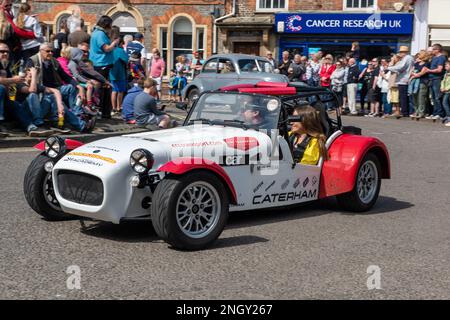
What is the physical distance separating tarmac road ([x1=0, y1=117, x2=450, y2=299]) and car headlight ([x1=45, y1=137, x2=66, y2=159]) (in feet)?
2.30

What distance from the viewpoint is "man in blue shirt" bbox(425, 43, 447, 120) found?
19953 millimetres

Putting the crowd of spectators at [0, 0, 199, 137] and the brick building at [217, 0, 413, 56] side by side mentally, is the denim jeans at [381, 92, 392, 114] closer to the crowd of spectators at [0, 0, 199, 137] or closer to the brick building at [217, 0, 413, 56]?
the crowd of spectators at [0, 0, 199, 137]

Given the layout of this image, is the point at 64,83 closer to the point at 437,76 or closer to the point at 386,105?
the point at 437,76

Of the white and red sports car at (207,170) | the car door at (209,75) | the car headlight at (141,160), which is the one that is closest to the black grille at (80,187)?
the white and red sports car at (207,170)

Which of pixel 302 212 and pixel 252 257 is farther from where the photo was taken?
pixel 302 212

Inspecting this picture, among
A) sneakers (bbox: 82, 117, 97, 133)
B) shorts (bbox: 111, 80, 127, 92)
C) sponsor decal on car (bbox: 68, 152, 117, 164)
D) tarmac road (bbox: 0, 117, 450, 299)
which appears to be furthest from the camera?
shorts (bbox: 111, 80, 127, 92)

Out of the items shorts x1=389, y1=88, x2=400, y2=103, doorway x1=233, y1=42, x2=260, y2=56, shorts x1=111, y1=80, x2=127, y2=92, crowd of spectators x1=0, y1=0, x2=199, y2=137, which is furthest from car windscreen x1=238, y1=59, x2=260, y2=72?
doorway x1=233, y1=42, x2=260, y2=56

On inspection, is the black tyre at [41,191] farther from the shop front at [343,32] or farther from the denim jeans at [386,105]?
the shop front at [343,32]

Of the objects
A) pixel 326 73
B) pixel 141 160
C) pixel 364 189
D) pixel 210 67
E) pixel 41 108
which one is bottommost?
pixel 364 189

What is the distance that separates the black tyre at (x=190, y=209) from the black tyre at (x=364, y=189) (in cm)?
209

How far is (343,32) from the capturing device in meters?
31.3

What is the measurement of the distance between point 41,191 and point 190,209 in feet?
5.73

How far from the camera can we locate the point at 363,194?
8453 millimetres

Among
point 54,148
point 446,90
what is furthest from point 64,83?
point 446,90
